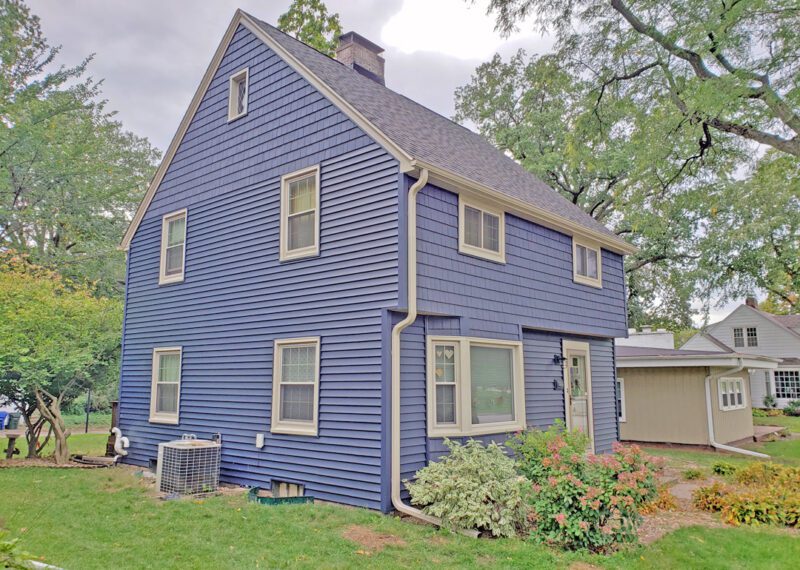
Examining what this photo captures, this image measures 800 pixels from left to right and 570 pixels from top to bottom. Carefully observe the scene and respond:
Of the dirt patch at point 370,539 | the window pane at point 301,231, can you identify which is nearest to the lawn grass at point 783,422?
the window pane at point 301,231

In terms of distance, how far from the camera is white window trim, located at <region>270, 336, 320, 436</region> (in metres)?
8.41

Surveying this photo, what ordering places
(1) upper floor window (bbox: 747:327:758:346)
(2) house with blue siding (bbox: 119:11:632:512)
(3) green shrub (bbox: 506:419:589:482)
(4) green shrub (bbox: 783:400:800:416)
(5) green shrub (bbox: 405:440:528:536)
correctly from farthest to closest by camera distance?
(1) upper floor window (bbox: 747:327:758:346), (4) green shrub (bbox: 783:400:800:416), (2) house with blue siding (bbox: 119:11:632:512), (3) green shrub (bbox: 506:419:589:482), (5) green shrub (bbox: 405:440:528:536)

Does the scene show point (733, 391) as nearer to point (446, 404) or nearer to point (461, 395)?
point (461, 395)

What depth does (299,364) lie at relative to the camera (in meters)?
8.90

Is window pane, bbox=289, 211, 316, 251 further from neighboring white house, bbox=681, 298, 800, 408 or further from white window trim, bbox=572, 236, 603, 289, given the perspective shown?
neighboring white house, bbox=681, 298, 800, 408

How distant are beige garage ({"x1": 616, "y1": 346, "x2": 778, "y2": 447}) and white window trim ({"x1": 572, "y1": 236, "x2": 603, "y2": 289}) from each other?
12.0 ft

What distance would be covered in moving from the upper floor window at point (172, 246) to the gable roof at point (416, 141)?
1.09m

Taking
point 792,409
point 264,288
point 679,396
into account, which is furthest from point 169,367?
point 792,409

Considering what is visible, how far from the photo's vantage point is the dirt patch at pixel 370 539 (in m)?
5.93

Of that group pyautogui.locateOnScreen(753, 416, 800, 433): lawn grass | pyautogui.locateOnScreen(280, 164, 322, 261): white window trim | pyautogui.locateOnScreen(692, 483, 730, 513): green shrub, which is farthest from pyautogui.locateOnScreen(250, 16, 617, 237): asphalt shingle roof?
pyautogui.locateOnScreen(753, 416, 800, 433): lawn grass

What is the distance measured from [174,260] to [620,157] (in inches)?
639

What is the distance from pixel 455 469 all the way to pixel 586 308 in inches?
251

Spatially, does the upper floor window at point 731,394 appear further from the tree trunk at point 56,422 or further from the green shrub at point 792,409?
the tree trunk at point 56,422

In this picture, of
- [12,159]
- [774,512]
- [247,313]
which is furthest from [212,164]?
[12,159]
